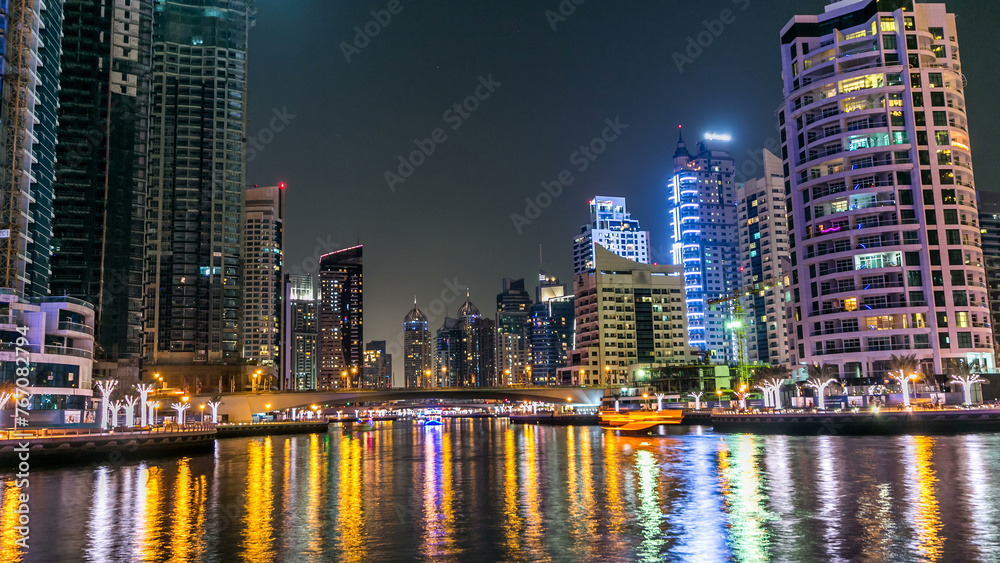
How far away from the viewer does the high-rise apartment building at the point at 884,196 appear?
12238cm

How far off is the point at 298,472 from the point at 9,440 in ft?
106

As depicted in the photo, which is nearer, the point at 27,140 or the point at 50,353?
the point at 50,353

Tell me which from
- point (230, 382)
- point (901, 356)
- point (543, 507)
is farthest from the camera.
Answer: point (230, 382)

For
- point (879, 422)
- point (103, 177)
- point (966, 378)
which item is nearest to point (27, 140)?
point (103, 177)

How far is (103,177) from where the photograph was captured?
17025 centimetres

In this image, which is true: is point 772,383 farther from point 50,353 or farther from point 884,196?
point 50,353

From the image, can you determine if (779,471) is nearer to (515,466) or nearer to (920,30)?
(515,466)

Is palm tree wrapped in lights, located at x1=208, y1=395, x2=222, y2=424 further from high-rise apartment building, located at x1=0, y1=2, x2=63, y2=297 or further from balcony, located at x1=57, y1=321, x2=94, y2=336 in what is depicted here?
high-rise apartment building, located at x1=0, y1=2, x2=63, y2=297

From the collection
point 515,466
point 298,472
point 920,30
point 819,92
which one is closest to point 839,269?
point 819,92

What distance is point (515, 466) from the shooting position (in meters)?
74.5

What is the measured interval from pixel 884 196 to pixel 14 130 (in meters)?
144

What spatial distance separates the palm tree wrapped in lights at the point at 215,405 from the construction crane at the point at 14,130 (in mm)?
44025

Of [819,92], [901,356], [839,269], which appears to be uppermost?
[819,92]

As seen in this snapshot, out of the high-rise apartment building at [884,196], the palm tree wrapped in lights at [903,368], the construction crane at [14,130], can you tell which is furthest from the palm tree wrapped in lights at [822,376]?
the construction crane at [14,130]
